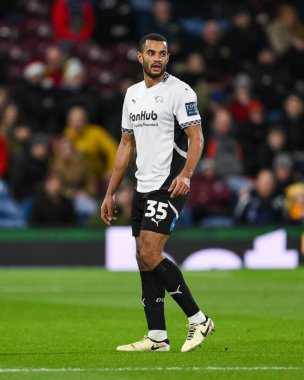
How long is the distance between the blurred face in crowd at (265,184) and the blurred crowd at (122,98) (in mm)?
22

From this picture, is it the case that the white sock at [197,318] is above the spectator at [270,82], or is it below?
below

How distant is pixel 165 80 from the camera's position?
9414mm

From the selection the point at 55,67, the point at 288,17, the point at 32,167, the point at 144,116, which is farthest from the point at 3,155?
the point at 144,116

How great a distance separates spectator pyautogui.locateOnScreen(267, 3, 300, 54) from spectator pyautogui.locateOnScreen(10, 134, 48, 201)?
6594 millimetres

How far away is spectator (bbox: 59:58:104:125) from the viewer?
817 inches

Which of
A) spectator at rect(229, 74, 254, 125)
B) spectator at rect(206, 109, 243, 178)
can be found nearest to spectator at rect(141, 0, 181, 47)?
spectator at rect(229, 74, 254, 125)

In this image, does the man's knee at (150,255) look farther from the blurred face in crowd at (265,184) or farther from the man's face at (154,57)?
the blurred face in crowd at (265,184)

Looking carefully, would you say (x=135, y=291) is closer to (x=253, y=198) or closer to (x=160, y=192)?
(x=253, y=198)

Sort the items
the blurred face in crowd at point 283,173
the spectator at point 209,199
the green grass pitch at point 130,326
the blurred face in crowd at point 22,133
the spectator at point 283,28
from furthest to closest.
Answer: the spectator at point 283,28 < the blurred face in crowd at point 283,173 < the spectator at point 209,199 < the blurred face in crowd at point 22,133 < the green grass pitch at point 130,326

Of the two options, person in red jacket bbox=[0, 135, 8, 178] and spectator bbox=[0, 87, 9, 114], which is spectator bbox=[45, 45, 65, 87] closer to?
spectator bbox=[0, 87, 9, 114]

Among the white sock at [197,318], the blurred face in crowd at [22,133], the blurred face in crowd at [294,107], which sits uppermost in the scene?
the blurred face in crowd at [294,107]

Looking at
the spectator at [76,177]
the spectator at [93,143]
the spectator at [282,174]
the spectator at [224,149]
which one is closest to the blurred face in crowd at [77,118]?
the spectator at [93,143]

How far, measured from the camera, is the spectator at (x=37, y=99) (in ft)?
67.6

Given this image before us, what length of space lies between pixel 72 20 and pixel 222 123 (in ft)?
12.8
